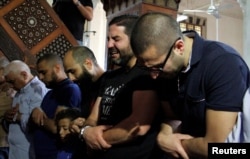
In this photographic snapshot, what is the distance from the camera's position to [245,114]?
1.49 meters

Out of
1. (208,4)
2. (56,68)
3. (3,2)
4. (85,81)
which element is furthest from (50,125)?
(208,4)

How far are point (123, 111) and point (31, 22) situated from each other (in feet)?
7.56

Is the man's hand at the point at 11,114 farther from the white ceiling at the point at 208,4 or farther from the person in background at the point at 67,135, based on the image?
the white ceiling at the point at 208,4

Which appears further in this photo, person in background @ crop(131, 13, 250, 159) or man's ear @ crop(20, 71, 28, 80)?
man's ear @ crop(20, 71, 28, 80)

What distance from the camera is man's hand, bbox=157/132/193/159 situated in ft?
5.43

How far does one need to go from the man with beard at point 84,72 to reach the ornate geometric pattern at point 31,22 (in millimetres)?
1390

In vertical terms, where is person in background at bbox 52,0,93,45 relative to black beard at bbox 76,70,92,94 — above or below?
above

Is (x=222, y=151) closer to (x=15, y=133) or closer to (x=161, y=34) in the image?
(x=161, y=34)

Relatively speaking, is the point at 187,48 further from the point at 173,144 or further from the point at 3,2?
the point at 3,2

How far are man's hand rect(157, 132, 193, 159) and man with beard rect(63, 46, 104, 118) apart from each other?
93 centimetres

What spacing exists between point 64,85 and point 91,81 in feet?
1.22

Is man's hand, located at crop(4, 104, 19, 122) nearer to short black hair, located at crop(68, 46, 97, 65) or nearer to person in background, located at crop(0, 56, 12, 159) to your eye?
person in background, located at crop(0, 56, 12, 159)

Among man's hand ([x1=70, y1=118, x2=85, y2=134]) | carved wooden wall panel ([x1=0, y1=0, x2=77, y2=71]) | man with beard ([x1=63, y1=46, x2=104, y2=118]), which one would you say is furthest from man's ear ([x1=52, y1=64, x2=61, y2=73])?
carved wooden wall panel ([x1=0, y1=0, x2=77, y2=71])

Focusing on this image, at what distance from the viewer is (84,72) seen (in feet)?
8.85
